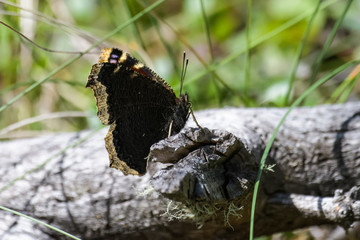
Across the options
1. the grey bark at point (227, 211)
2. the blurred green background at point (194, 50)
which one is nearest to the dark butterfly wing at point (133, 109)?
the grey bark at point (227, 211)

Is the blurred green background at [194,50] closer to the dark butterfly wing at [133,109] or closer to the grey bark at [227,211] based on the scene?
the grey bark at [227,211]

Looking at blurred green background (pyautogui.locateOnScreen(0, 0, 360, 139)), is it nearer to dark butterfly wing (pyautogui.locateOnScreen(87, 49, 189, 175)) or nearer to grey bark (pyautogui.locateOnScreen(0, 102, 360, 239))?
grey bark (pyautogui.locateOnScreen(0, 102, 360, 239))

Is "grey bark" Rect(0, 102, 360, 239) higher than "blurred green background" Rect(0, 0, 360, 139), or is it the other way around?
"blurred green background" Rect(0, 0, 360, 139)

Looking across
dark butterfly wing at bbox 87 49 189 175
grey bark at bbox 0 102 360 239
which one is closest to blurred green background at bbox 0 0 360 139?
grey bark at bbox 0 102 360 239

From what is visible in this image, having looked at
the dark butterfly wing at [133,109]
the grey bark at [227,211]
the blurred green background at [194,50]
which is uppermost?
the blurred green background at [194,50]

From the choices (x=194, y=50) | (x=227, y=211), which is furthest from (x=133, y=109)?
(x=194, y=50)

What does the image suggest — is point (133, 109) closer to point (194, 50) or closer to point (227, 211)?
point (227, 211)
